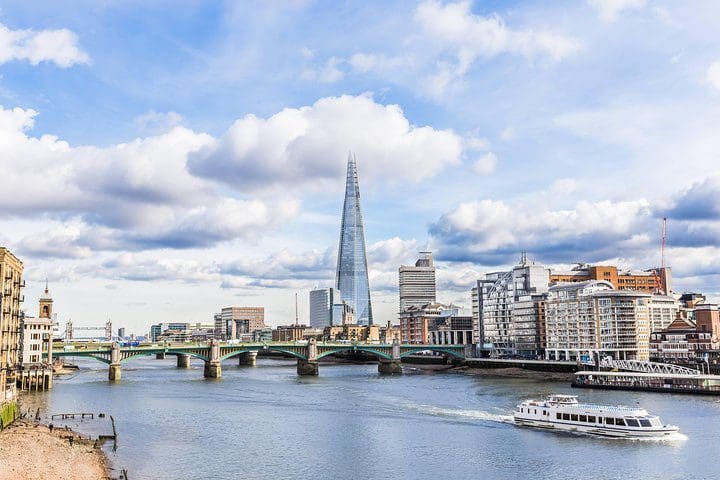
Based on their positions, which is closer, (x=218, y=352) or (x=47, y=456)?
(x=47, y=456)

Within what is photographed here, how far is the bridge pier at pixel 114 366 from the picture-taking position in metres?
151

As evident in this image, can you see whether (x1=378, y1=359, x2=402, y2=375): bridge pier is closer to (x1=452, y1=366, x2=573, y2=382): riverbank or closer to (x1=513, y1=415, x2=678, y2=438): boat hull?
(x1=452, y1=366, x2=573, y2=382): riverbank

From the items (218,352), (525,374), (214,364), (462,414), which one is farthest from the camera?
(525,374)

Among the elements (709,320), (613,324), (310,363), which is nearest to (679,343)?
(709,320)

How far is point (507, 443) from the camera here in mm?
75125

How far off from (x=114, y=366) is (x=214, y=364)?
2304cm

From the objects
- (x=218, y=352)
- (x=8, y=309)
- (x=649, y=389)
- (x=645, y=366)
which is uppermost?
(x=8, y=309)

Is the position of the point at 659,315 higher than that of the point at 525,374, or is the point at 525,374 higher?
the point at 659,315

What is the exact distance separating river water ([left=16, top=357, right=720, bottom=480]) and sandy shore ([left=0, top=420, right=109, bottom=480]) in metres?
2.92

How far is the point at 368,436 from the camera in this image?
264 feet

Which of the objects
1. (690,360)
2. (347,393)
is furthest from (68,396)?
(690,360)

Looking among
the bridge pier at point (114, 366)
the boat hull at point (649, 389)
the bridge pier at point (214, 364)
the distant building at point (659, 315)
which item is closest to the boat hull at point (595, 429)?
the boat hull at point (649, 389)

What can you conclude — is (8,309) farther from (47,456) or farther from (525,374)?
(525,374)

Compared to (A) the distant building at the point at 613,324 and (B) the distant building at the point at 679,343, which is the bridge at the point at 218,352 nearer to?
(A) the distant building at the point at 613,324
